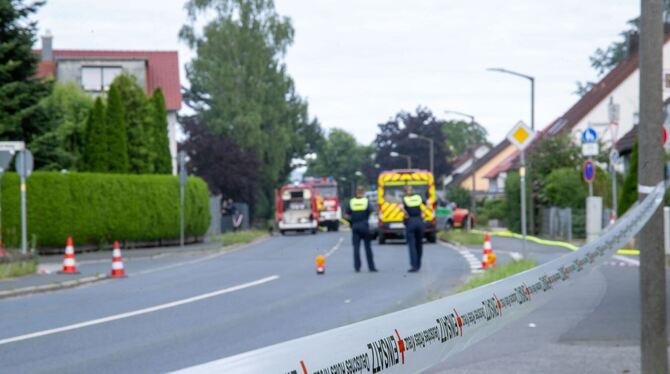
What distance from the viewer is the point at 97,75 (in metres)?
68.9

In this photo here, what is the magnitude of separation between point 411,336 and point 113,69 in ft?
215

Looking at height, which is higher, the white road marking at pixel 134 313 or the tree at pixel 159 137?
the tree at pixel 159 137

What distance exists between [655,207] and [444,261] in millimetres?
21205

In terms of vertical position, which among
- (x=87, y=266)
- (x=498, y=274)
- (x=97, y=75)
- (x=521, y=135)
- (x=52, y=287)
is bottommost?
(x=87, y=266)

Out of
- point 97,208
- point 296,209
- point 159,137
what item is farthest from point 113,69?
point 97,208

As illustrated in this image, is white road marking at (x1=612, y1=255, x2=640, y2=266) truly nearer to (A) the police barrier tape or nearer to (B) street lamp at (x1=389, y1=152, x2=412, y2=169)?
(A) the police barrier tape

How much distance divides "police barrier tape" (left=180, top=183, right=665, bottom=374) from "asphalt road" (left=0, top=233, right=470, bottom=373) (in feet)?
13.5

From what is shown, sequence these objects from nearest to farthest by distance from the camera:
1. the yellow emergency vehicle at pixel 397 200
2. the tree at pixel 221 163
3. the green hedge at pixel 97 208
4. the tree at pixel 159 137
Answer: the green hedge at pixel 97 208 → the yellow emergency vehicle at pixel 397 200 → the tree at pixel 159 137 → the tree at pixel 221 163

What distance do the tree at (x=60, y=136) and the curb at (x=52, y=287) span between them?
1753 centimetres

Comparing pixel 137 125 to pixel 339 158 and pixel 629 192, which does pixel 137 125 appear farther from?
pixel 339 158

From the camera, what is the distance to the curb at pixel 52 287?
20469 mm

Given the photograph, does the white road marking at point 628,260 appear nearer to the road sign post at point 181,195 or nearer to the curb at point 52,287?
the curb at point 52,287

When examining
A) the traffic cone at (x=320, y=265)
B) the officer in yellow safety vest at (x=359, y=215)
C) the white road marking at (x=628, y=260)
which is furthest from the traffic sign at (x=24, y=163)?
the white road marking at (x=628, y=260)

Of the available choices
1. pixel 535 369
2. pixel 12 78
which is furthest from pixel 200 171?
pixel 535 369
